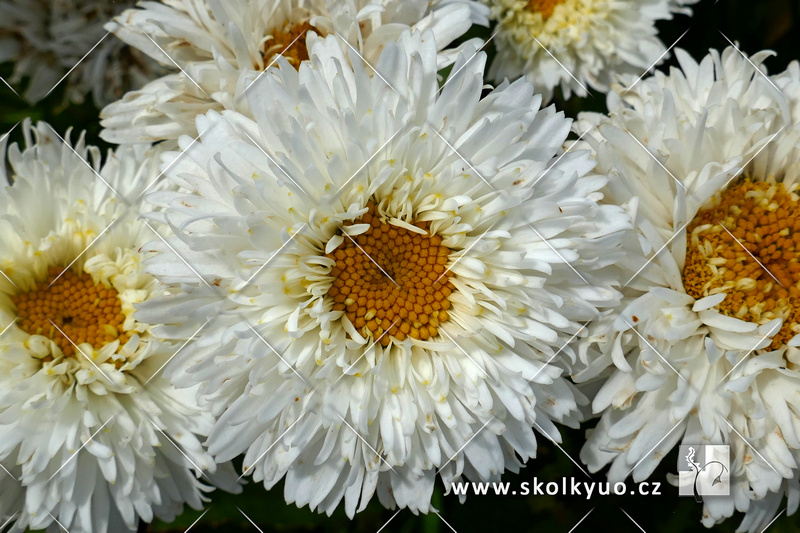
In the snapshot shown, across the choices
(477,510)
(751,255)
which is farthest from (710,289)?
(477,510)

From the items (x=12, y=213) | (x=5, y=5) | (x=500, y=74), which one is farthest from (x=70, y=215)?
(x=500, y=74)
